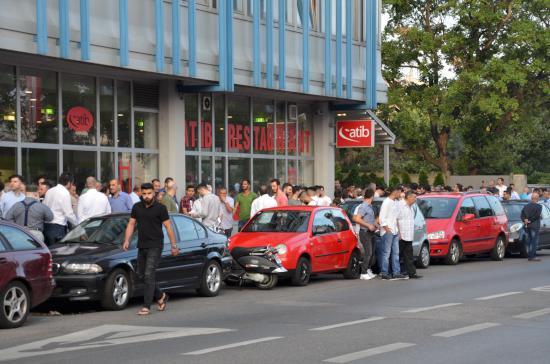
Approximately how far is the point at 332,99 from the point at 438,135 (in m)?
18.4

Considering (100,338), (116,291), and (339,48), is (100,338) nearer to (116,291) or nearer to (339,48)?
(116,291)

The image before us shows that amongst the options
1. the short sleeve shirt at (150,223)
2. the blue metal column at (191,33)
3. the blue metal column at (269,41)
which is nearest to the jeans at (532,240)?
the blue metal column at (269,41)

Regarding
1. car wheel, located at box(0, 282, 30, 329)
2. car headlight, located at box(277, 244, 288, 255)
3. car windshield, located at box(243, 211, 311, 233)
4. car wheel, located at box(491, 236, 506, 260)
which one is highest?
car windshield, located at box(243, 211, 311, 233)

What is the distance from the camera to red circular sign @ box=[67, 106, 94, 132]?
889 inches

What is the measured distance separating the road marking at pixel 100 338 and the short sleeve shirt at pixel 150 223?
1574 mm

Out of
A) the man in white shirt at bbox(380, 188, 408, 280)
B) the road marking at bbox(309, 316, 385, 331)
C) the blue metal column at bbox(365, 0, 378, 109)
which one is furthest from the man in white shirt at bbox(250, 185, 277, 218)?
the blue metal column at bbox(365, 0, 378, 109)

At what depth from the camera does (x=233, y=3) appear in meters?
25.9

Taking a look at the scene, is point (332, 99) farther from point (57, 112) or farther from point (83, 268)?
point (83, 268)

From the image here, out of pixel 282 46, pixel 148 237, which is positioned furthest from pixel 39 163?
pixel 148 237

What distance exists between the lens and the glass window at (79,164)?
2256 centimetres

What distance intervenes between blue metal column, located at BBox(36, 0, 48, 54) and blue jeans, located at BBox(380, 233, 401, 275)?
7.26 m

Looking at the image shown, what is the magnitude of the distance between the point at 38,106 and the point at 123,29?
2.36 metres

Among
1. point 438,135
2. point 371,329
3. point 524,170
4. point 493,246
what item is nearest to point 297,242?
point 371,329

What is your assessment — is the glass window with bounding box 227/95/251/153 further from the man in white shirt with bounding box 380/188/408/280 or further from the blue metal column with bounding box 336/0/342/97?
the man in white shirt with bounding box 380/188/408/280
